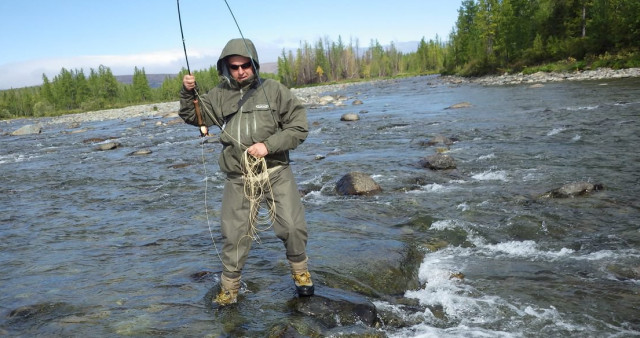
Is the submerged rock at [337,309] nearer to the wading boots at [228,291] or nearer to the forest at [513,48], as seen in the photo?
the wading boots at [228,291]

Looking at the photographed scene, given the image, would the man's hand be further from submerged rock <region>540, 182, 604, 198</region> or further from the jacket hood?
submerged rock <region>540, 182, 604, 198</region>

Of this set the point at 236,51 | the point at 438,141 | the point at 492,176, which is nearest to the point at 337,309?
the point at 236,51

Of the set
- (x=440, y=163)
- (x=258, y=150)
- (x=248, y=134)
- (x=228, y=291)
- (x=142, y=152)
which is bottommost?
(x=440, y=163)

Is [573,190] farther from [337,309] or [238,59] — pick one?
[238,59]

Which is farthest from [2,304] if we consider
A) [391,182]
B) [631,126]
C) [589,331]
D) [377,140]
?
[631,126]

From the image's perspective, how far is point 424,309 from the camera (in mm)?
5191

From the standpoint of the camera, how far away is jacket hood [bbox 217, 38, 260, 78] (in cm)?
449

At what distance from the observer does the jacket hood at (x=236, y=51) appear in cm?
449

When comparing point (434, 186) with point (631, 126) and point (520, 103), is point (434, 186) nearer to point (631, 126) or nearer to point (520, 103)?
point (631, 126)

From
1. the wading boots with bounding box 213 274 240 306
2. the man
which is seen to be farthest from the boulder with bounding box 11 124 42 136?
the man

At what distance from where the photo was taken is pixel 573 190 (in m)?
9.29

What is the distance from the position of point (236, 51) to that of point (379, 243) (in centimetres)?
394

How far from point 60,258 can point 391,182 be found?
7.36 meters

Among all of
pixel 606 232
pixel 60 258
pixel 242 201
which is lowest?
pixel 606 232
